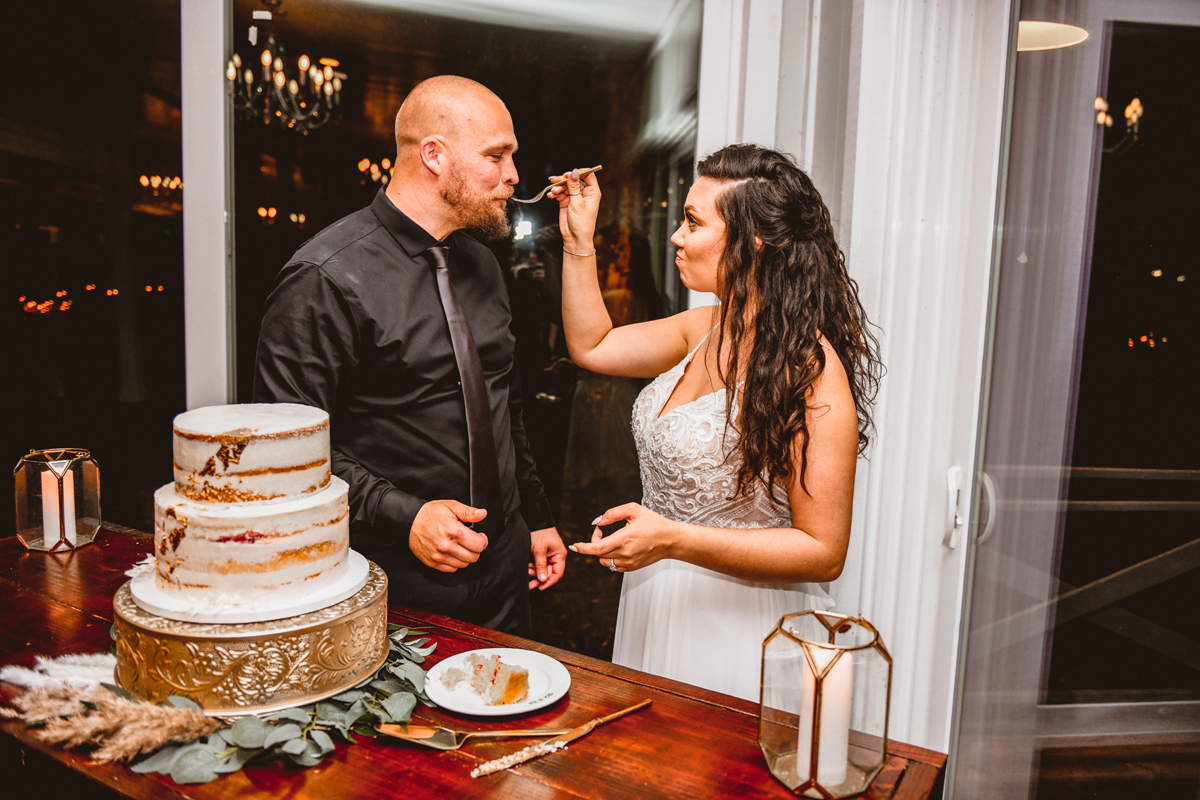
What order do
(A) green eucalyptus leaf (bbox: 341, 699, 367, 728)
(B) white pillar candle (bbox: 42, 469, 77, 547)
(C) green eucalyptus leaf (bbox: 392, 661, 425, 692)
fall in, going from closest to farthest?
(A) green eucalyptus leaf (bbox: 341, 699, 367, 728) → (C) green eucalyptus leaf (bbox: 392, 661, 425, 692) → (B) white pillar candle (bbox: 42, 469, 77, 547)

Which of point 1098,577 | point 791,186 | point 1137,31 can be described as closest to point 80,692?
point 791,186

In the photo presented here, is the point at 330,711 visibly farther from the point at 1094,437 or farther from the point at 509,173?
the point at 1094,437

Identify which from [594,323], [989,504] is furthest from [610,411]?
[989,504]

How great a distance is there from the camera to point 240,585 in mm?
960

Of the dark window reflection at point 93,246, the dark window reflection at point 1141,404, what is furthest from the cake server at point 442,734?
the dark window reflection at point 93,246

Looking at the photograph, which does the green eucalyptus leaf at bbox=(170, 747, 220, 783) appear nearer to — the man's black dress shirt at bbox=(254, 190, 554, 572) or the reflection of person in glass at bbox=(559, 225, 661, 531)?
the man's black dress shirt at bbox=(254, 190, 554, 572)

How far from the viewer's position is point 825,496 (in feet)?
4.47

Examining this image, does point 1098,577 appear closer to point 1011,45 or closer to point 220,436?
point 1011,45

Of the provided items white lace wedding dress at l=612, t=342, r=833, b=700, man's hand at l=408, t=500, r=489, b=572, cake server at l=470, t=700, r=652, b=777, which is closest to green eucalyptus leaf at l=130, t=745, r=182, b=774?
cake server at l=470, t=700, r=652, b=777

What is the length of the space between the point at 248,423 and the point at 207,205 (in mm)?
1687

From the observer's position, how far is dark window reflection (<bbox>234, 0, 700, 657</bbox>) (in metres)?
2.11

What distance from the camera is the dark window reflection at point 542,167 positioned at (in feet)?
6.92

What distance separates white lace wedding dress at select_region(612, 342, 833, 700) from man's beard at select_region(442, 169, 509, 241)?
0.62 m

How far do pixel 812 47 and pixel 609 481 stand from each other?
1.32m
